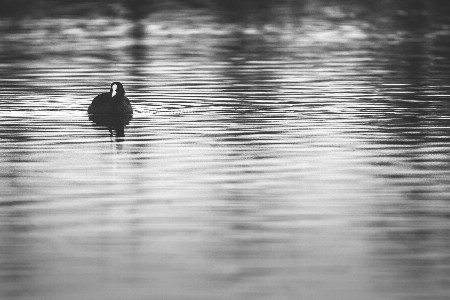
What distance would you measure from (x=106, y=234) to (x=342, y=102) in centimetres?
1395

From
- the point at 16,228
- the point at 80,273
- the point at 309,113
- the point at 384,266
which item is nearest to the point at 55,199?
the point at 16,228

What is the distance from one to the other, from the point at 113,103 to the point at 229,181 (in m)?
7.94

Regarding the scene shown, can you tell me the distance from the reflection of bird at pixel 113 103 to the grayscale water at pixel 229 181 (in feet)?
1.21

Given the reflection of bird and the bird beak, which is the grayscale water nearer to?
the reflection of bird

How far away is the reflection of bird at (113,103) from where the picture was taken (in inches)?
1016

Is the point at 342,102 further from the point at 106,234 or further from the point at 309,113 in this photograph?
the point at 106,234

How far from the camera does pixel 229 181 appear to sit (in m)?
18.3

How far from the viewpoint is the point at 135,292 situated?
12.4 m

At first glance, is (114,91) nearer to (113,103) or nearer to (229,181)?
(113,103)

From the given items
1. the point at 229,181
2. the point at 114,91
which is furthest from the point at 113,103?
the point at 229,181

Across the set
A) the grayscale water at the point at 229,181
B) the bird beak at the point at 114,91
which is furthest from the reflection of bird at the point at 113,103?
the grayscale water at the point at 229,181

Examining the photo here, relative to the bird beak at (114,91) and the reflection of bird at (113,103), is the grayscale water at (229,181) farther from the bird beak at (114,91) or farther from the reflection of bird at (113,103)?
the bird beak at (114,91)

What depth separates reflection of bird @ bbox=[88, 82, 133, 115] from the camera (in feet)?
84.6

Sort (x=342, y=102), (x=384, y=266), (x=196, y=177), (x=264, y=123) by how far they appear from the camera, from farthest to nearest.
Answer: (x=342, y=102) < (x=264, y=123) < (x=196, y=177) < (x=384, y=266)
